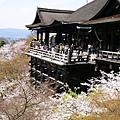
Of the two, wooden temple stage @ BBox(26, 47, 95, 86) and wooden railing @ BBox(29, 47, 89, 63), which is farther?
wooden temple stage @ BBox(26, 47, 95, 86)

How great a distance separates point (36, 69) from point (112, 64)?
1285cm

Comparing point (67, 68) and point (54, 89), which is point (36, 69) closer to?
point (54, 89)

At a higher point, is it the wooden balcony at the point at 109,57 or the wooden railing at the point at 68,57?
the wooden balcony at the point at 109,57

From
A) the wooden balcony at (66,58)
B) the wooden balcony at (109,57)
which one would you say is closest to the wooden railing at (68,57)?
the wooden balcony at (66,58)

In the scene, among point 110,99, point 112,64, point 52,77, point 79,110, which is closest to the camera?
point 110,99

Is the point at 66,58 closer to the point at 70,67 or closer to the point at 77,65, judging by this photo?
the point at 70,67

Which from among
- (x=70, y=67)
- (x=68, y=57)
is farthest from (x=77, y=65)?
(x=68, y=57)

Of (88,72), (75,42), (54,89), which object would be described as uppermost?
(75,42)

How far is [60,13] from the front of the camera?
3016cm

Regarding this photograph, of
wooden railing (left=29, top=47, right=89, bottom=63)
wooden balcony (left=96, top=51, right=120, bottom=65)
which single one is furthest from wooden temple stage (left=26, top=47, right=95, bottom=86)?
wooden balcony (left=96, top=51, right=120, bottom=65)

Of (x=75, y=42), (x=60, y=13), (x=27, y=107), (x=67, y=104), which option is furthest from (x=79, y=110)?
(x=60, y=13)

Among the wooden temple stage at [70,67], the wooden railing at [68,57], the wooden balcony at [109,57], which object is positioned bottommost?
the wooden temple stage at [70,67]

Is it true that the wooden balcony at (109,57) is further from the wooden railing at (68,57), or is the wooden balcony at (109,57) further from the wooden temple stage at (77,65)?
the wooden railing at (68,57)

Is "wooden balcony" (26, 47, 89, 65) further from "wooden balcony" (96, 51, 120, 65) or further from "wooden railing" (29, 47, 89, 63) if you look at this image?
"wooden balcony" (96, 51, 120, 65)
